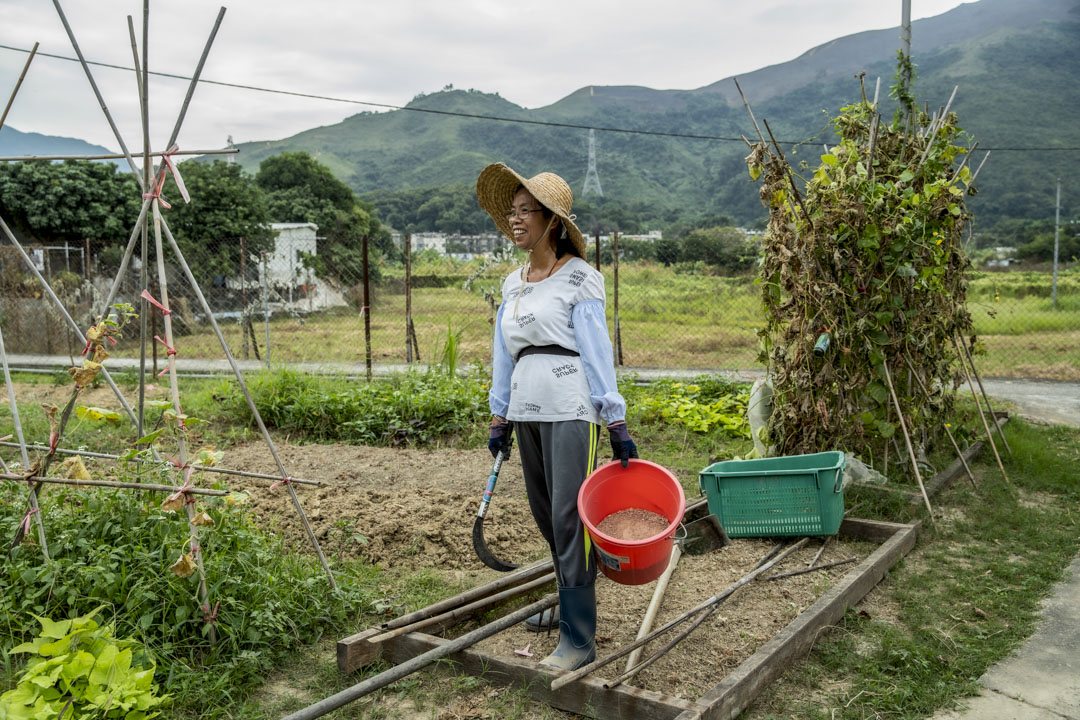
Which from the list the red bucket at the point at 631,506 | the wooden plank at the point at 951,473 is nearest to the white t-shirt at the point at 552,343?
the red bucket at the point at 631,506

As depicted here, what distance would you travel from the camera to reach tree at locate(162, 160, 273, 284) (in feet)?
66.3

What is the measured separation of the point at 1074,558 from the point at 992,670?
5.80ft

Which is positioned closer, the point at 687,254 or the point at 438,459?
the point at 438,459

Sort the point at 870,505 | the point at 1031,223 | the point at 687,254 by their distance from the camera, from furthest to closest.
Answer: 1. the point at 1031,223
2. the point at 687,254
3. the point at 870,505

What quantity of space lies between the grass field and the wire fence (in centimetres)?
4

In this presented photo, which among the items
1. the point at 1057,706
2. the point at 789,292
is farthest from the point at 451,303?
the point at 1057,706

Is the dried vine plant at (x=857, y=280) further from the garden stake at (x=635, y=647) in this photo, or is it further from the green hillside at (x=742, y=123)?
the green hillside at (x=742, y=123)

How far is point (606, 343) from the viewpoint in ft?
10.7

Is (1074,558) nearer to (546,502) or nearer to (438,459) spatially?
(546,502)

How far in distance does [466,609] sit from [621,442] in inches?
42.7

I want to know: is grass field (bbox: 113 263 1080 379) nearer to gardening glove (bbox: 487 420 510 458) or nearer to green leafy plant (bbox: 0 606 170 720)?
gardening glove (bbox: 487 420 510 458)

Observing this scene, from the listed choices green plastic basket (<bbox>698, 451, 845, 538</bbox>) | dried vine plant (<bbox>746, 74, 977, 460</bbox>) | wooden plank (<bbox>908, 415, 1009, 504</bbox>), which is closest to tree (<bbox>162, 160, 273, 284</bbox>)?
dried vine plant (<bbox>746, 74, 977, 460</bbox>)

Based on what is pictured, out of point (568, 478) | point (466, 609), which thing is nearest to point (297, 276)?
point (466, 609)

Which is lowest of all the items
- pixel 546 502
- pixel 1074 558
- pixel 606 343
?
pixel 1074 558
